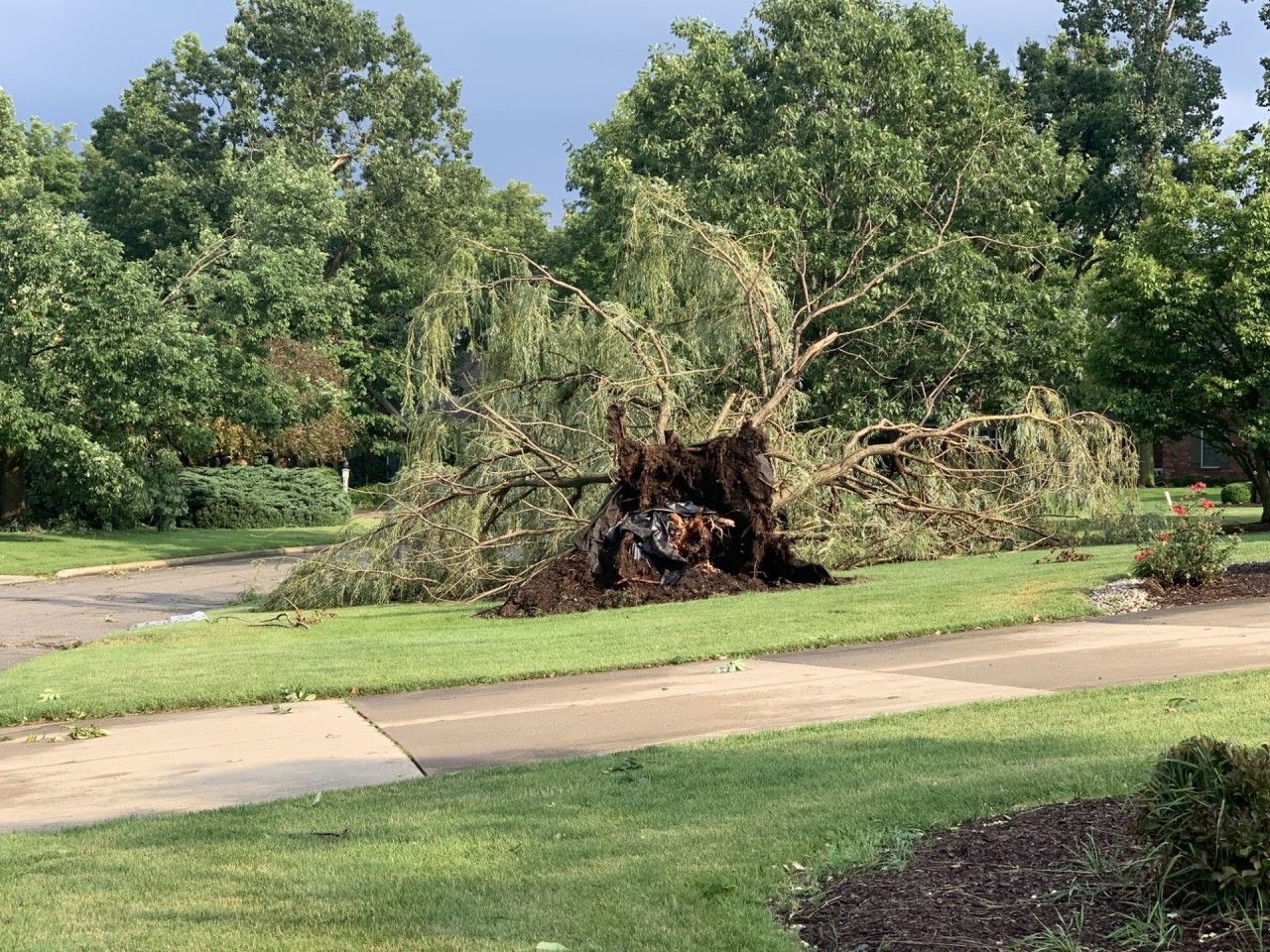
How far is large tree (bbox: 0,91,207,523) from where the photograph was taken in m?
30.1

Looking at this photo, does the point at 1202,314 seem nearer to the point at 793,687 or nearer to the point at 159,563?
the point at 793,687

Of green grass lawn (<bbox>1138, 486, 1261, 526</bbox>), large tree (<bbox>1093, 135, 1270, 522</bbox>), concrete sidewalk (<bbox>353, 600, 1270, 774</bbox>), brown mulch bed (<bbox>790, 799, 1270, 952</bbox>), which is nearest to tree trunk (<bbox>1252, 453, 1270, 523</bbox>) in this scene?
large tree (<bbox>1093, 135, 1270, 522</bbox>)

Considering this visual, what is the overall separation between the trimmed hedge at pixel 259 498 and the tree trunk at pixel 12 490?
474cm

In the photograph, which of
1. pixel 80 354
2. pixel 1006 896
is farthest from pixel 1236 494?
pixel 1006 896

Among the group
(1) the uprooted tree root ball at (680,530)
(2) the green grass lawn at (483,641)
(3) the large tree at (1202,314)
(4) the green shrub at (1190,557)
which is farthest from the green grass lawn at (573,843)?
(3) the large tree at (1202,314)

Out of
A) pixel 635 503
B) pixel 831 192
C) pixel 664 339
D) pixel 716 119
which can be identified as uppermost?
pixel 716 119

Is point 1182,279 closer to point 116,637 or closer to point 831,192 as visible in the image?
Result: point 831,192

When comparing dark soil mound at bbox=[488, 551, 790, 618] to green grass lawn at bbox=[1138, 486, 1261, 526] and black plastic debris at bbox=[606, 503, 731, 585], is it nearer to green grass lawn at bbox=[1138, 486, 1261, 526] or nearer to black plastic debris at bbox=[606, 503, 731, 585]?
black plastic debris at bbox=[606, 503, 731, 585]

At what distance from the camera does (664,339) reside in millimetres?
20438

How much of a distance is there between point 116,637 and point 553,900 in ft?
41.1

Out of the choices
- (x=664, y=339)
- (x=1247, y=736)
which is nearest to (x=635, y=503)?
(x=664, y=339)

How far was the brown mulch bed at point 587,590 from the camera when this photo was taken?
15773mm

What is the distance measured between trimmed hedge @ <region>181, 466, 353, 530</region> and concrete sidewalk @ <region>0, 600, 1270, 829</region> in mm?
29266

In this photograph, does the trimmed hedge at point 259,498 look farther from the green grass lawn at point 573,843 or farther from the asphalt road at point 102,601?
the green grass lawn at point 573,843
